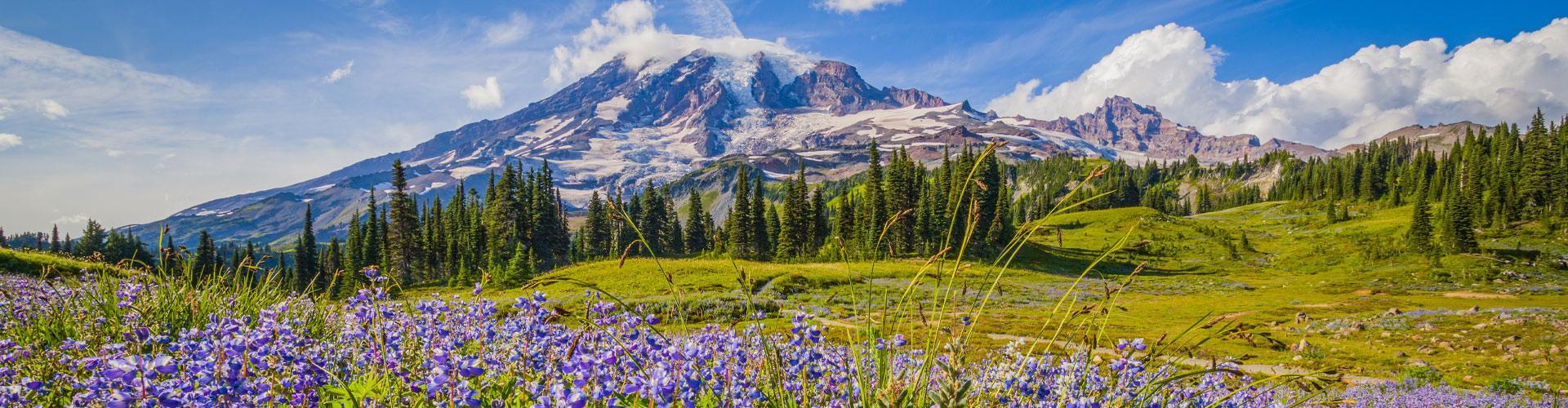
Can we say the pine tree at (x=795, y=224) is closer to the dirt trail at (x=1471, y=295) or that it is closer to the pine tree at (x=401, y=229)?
the pine tree at (x=401, y=229)

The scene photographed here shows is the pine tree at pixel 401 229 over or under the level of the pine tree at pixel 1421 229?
over

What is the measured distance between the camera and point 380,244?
3076 inches

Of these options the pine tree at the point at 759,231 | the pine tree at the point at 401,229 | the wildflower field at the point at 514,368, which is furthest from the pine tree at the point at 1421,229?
the pine tree at the point at 401,229

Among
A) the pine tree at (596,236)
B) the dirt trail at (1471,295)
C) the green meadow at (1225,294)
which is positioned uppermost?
the pine tree at (596,236)

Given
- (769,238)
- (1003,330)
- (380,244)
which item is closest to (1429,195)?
(769,238)

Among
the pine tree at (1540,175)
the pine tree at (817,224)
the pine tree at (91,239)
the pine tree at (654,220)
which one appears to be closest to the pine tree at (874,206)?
the pine tree at (817,224)

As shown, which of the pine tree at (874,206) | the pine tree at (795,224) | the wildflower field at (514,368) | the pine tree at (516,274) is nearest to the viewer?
the wildflower field at (514,368)

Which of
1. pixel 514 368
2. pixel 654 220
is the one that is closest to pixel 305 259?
pixel 654 220

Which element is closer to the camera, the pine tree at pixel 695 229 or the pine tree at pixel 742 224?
the pine tree at pixel 742 224

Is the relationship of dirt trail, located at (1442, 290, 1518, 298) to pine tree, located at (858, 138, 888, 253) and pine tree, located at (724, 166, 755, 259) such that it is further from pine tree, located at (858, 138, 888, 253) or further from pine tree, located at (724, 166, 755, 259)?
pine tree, located at (724, 166, 755, 259)

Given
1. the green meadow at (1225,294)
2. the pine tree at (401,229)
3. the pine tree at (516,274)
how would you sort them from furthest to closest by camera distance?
1. the pine tree at (401,229)
2. the pine tree at (516,274)
3. the green meadow at (1225,294)

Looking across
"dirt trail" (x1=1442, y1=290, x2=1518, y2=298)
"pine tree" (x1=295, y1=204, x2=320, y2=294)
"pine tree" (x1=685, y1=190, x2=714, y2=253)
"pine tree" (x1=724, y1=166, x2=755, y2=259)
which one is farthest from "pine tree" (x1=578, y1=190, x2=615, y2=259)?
"dirt trail" (x1=1442, y1=290, x2=1518, y2=298)

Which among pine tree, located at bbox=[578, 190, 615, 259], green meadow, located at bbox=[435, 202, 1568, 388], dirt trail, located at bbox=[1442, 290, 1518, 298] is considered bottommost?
dirt trail, located at bbox=[1442, 290, 1518, 298]

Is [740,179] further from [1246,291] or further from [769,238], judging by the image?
[1246,291]
